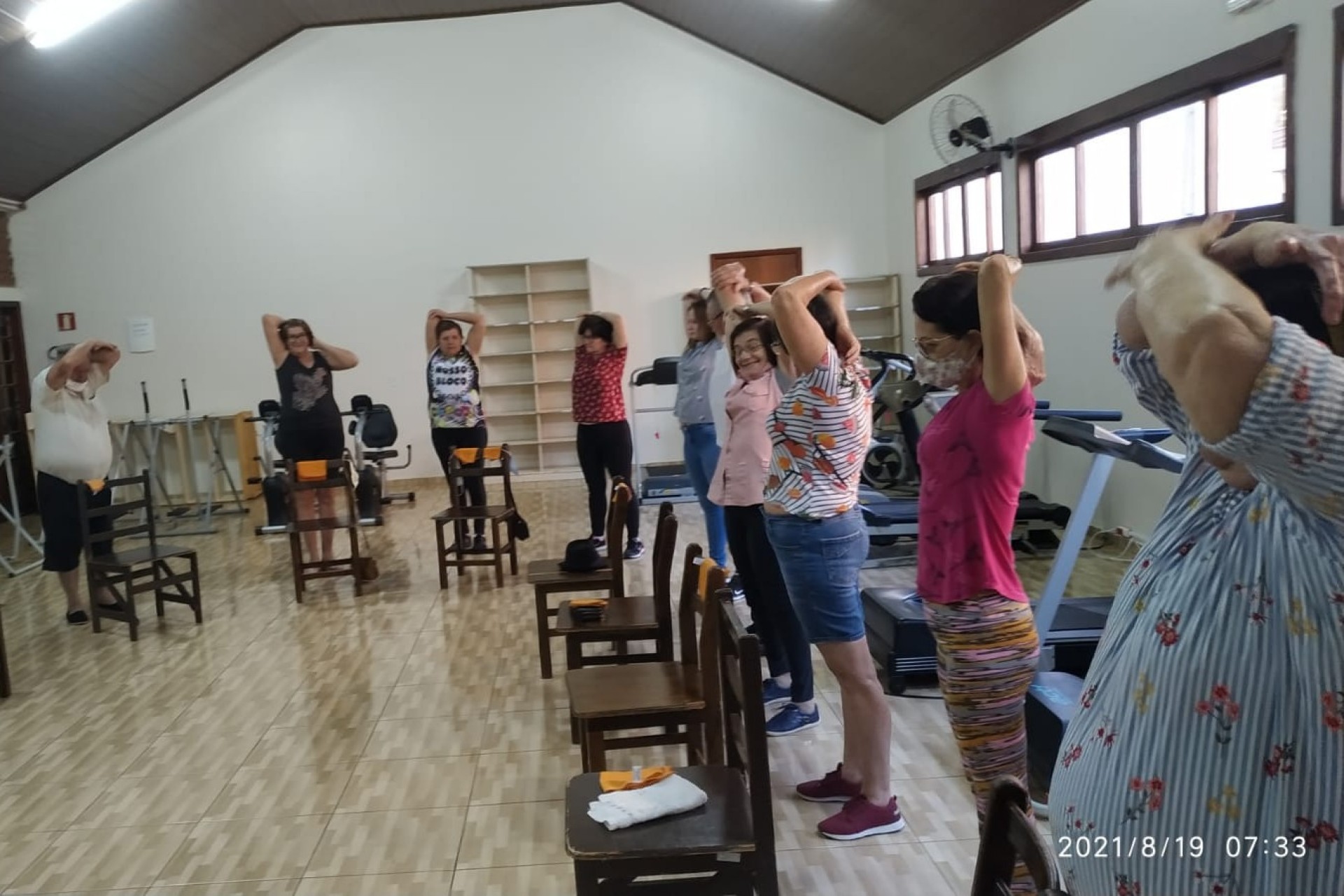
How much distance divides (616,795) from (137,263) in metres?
9.01

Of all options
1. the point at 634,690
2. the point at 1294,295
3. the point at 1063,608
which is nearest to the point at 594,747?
the point at 634,690

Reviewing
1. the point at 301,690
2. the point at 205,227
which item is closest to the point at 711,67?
the point at 205,227

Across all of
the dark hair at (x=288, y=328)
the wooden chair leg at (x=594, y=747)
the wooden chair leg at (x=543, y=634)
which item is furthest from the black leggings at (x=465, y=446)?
the wooden chair leg at (x=594, y=747)

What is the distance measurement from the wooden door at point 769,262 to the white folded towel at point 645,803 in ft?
25.1

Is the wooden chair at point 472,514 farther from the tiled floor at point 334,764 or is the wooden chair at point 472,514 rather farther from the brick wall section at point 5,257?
the brick wall section at point 5,257

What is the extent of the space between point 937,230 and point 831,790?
6.55 m

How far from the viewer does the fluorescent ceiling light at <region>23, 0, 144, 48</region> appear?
20.8 ft

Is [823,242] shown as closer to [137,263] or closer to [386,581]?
[386,581]

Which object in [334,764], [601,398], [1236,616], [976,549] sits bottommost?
[334,764]

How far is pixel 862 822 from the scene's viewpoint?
8.29 ft

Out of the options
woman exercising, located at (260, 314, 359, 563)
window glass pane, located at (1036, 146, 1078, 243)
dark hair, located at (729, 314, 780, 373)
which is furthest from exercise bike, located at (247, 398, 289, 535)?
window glass pane, located at (1036, 146, 1078, 243)

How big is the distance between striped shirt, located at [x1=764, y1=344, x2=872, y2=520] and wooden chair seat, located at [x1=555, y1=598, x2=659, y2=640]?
2.62 feet

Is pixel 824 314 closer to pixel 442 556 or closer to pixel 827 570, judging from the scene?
pixel 827 570
